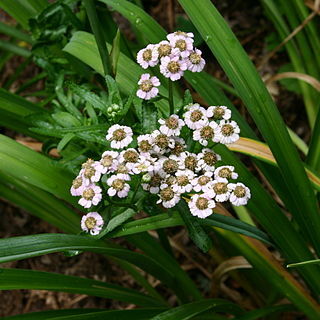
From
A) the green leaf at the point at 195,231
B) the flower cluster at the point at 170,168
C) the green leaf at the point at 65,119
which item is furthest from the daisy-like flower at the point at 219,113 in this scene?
the green leaf at the point at 65,119

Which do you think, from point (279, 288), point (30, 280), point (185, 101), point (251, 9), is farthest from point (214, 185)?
point (251, 9)

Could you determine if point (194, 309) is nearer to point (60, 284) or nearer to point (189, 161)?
point (60, 284)

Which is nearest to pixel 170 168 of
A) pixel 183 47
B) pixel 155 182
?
pixel 155 182

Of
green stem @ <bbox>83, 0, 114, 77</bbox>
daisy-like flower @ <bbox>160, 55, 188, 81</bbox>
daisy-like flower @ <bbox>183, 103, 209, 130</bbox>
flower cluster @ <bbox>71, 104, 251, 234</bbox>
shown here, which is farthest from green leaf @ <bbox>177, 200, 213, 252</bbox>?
green stem @ <bbox>83, 0, 114, 77</bbox>

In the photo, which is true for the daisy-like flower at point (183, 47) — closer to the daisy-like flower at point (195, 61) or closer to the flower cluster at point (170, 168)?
the daisy-like flower at point (195, 61)

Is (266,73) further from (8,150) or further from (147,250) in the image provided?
(8,150)
